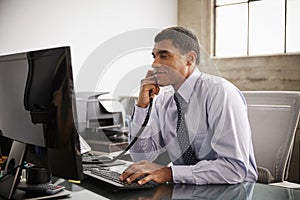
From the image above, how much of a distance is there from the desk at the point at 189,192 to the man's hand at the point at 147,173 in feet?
0.11

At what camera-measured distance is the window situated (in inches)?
124

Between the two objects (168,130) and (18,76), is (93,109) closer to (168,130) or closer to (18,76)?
(168,130)

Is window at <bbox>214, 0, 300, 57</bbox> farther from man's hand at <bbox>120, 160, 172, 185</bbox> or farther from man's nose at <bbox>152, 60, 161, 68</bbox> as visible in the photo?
man's hand at <bbox>120, 160, 172, 185</bbox>

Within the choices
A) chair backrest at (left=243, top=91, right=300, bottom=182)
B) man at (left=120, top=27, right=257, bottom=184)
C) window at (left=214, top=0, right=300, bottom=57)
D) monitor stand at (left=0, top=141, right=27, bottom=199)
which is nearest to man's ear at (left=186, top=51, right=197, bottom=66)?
man at (left=120, top=27, right=257, bottom=184)

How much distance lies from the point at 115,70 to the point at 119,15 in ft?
1.74

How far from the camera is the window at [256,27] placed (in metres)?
3.16

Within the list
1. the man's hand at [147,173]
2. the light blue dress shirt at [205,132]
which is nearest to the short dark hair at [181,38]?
the light blue dress shirt at [205,132]

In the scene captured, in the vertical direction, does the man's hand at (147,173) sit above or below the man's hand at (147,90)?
below

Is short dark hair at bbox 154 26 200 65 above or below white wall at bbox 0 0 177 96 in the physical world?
below

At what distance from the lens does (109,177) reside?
3.87 ft

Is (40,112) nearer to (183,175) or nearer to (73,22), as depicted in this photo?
(183,175)

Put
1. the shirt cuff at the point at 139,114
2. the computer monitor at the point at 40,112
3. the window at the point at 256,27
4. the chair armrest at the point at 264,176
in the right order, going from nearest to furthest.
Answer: the computer monitor at the point at 40,112, the shirt cuff at the point at 139,114, the chair armrest at the point at 264,176, the window at the point at 256,27

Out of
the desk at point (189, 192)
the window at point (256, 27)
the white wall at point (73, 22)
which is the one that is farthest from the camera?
the window at point (256, 27)

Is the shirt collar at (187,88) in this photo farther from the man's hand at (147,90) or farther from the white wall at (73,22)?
the white wall at (73,22)
